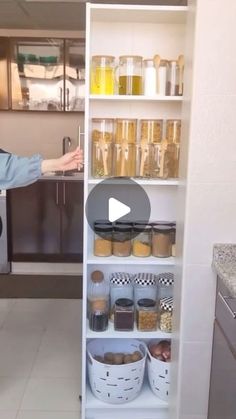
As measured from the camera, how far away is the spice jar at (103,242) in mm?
1889

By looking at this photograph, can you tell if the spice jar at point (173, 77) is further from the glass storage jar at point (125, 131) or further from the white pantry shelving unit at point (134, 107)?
the glass storage jar at point (125, 131)

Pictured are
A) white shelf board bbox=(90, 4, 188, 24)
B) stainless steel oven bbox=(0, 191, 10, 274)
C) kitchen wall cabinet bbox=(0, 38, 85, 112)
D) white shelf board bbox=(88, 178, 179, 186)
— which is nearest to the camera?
white shelf board bbox=(90, 4, 188, 24)

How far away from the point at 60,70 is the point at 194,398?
122 inches

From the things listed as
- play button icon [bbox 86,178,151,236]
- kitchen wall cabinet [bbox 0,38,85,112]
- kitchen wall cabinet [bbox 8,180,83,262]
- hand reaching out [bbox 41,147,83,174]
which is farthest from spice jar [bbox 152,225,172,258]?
kitchen wall cabinet [bbox 0,38,85,112]

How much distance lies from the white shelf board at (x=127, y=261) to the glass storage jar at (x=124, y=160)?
0.37m

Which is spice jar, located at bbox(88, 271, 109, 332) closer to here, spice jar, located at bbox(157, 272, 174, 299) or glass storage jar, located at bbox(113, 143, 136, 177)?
spice jar, located at bbox(157, 272, 174, 299)

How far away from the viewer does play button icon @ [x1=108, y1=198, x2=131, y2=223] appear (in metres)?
2.05

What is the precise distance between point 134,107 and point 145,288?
845 millimetres

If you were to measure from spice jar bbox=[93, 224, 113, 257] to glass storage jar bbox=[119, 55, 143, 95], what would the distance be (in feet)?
1.93

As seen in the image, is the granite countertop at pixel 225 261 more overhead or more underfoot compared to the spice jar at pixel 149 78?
more underfoot

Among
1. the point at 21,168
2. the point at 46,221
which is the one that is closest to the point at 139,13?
the point at 21,168

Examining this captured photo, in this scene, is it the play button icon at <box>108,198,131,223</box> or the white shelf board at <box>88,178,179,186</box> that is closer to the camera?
the white shelf board at <box>88,178,179,186</box>

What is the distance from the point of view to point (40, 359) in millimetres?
2479

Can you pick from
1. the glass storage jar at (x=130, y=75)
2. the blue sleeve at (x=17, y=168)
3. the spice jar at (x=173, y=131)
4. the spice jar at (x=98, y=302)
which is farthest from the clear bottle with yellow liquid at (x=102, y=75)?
the spice jar at (x=98, y=302)
